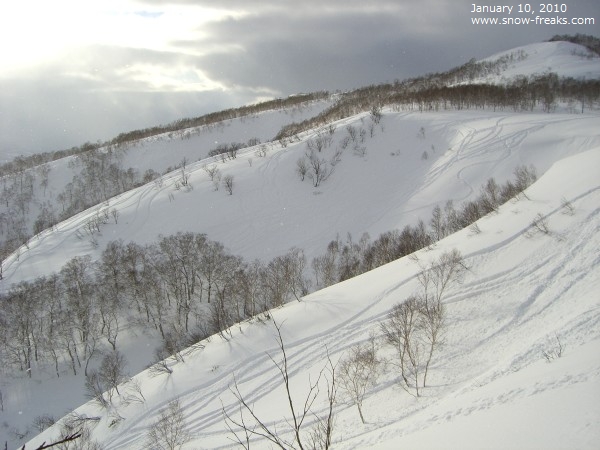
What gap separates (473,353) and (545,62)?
153m

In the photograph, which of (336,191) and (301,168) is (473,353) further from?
(301,168)

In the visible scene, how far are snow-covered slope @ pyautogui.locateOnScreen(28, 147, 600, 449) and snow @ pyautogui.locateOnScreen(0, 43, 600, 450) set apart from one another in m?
0.09

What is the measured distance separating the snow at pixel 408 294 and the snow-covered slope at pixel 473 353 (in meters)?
0.09

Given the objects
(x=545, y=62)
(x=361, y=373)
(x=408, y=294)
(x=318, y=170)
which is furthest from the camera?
(x=545, y=62)

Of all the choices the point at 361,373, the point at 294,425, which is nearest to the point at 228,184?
the point at 361,373

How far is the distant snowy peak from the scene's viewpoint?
4721 inches

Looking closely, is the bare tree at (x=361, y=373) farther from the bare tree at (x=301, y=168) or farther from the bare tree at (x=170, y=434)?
the bare tree at (x=301, y=168)

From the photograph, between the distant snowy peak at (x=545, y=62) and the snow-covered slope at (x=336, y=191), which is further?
the distant snowy peak at (x=545, y=62)

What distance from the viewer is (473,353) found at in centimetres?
Answer: 1953

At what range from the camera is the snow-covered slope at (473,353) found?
8.09 meters

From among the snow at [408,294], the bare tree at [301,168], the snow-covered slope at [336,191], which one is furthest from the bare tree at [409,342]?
the bare tree at [301,168]

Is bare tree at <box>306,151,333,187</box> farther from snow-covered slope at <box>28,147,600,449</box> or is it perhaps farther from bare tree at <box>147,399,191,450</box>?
bare tree at <box>147,399,191,450</box>

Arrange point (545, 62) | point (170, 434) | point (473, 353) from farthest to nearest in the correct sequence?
point (545, 62) → point (170, 434) → point (473, 353)

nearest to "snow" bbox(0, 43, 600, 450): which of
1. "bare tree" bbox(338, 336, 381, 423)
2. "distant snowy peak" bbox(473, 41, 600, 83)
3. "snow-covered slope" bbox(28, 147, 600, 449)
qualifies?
"snow-covered slope" bbox(28, 147, 600, 449)
